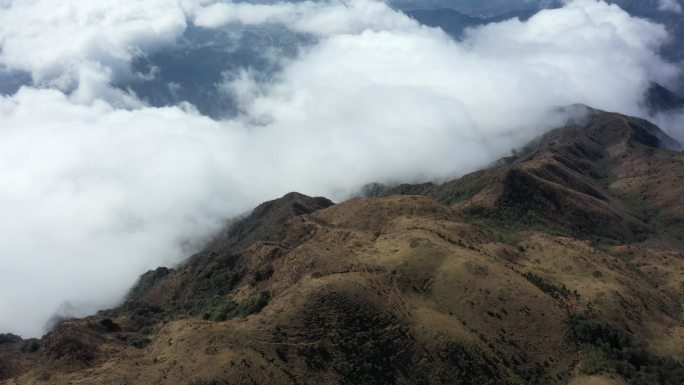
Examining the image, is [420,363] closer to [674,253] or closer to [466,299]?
[466,299]

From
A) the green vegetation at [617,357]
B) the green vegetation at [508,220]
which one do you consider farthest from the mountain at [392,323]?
the green vegetation at [508,220]

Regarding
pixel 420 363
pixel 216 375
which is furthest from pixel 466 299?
pixel 216 375

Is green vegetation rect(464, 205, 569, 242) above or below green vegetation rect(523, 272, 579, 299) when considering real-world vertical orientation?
below

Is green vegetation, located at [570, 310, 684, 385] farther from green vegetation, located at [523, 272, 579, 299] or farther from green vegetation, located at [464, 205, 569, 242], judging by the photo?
green vegetation, located at [464, 205, 569, 242]

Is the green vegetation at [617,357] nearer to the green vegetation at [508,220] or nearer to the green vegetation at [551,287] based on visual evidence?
the green vegetation at [551,287]

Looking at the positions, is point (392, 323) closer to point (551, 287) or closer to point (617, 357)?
point (617, 357)

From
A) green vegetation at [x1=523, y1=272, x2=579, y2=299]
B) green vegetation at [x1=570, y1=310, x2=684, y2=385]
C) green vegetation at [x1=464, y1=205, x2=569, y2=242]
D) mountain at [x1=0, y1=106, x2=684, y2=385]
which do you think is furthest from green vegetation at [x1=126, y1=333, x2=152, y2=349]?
green vegetation at [x1=464, y1=205, x2=569, y2=242]

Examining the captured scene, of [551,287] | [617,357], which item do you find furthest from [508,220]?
[617,357]

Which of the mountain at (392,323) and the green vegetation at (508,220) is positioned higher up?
the mountain at (392,323)
